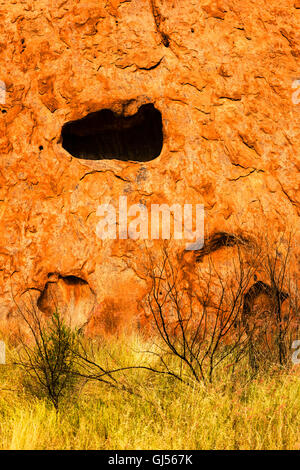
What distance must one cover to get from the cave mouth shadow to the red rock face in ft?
0.13

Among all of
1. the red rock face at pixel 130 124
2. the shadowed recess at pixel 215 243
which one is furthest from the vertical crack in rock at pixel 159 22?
the shadowed recess at pixel 215 243

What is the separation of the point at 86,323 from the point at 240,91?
253cm

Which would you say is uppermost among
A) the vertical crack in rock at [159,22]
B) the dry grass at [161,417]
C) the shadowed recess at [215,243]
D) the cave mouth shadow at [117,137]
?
the vertical crack in rock at [159,22]

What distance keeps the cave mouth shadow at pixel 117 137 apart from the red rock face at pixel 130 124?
4cm

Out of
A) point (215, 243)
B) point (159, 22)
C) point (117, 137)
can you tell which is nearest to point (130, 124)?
point (117, 137)

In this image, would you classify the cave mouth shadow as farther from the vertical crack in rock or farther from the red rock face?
the vertical crack in rock

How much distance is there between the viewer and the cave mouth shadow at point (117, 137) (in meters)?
4.69

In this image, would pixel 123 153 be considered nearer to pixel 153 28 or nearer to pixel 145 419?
pixel 153 28

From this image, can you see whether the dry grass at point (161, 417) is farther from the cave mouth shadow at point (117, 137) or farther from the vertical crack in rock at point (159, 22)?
the vertical crack in rock at point (159, 22)

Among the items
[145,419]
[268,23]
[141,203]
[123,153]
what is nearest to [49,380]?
[145,419]

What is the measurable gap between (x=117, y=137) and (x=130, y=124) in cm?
23

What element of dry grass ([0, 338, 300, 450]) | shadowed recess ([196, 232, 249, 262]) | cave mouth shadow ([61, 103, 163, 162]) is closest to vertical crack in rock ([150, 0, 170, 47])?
cave mouth shadow ([61, 103, 163, 162])

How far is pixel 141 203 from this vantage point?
4.40m

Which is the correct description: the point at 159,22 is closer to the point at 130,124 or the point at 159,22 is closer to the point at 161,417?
the point at 130,124
